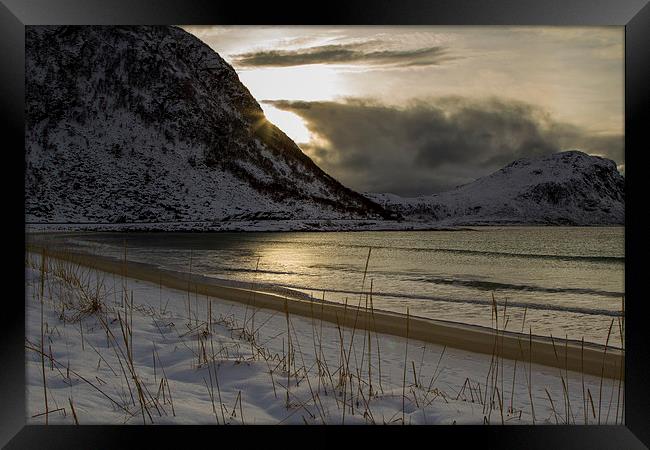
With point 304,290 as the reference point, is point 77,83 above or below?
above

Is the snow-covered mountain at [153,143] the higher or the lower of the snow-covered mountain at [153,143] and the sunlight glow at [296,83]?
the higher

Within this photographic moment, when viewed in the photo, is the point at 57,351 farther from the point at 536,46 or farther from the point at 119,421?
the point at 536,46

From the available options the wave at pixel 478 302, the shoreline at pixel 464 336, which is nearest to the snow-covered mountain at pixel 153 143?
the wave at pixel 478 302

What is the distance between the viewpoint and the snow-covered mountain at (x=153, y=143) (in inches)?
1994

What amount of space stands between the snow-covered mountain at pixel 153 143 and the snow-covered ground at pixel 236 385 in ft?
123

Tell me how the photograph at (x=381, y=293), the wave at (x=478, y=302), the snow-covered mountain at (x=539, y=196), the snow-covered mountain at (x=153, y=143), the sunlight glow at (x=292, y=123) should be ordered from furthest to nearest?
the snow-covered mountain at (x=153, y=143) < the snow-covered mountain at (x=539, y=196) < the wave at (x=478, y=302) < the sunlight glow at (x=292, y=123) < the photograph at (x=381, y=293)

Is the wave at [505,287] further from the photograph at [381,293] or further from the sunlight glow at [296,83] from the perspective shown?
the sunlight glow at [296,83]

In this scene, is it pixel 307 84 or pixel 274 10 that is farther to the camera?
pixel 307 84

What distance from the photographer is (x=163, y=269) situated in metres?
13.2

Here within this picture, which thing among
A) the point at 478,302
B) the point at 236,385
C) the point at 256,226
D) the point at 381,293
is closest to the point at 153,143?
the point at 256,226
